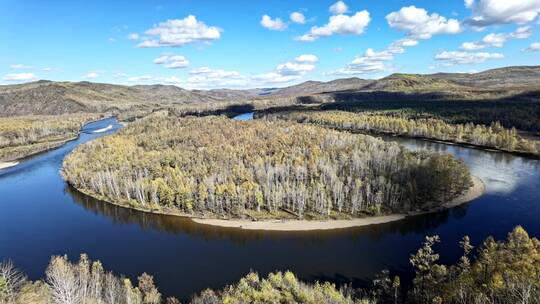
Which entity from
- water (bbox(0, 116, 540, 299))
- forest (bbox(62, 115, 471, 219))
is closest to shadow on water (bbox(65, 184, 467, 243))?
water (bbox(0, 116, 540, 299))

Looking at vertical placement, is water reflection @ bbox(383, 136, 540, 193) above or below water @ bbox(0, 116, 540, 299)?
above

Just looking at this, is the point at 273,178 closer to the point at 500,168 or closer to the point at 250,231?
the point at 250,231

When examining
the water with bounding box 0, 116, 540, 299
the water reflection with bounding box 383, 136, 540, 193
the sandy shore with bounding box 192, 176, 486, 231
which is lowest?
the water with bounding box 0, 116, 540, 299

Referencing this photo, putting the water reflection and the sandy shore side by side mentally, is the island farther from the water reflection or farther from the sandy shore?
the water reflection

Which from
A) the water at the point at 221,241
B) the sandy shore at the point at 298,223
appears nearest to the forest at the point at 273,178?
the sandy shore at the point at 298,223

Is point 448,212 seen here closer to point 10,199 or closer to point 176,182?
point 176,182

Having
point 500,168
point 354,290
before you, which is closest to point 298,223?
point 354,290

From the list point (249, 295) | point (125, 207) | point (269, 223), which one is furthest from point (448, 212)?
point (125, 207)
